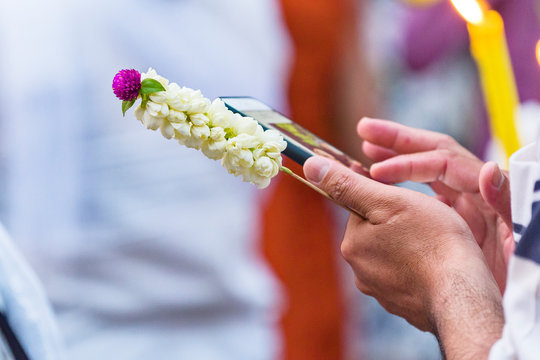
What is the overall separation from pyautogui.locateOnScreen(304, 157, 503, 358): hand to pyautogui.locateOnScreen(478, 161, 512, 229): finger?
0.11m

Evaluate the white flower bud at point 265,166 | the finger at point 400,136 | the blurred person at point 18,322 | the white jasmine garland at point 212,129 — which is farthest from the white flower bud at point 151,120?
the finger at point 400,136

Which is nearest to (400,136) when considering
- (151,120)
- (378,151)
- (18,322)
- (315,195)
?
(378,151)

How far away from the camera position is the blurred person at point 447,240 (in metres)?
0.61

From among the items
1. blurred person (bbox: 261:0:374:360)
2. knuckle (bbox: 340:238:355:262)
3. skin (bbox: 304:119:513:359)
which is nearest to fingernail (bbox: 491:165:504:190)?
skin (bbox: 304:119:513:359)

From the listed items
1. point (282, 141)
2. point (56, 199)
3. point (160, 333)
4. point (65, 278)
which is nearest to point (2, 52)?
point (56, 199)

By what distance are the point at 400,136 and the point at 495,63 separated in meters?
0.20

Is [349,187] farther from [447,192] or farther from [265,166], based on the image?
[447,192]

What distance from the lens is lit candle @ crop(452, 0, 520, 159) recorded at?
3.60 feet

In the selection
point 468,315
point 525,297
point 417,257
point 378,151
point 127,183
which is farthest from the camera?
point 127,183

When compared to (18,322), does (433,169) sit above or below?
above

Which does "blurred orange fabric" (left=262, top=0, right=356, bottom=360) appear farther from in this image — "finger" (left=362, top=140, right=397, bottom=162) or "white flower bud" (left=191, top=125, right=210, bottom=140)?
"white flower bud" (left=191, top=125, right=210, bottom=140)

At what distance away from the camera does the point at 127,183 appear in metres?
1.90

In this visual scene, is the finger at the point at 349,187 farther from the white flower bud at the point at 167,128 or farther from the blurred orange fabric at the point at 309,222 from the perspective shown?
the blurred orange fabric at the point at 309,222

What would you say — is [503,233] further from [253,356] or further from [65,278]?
[65,278]
